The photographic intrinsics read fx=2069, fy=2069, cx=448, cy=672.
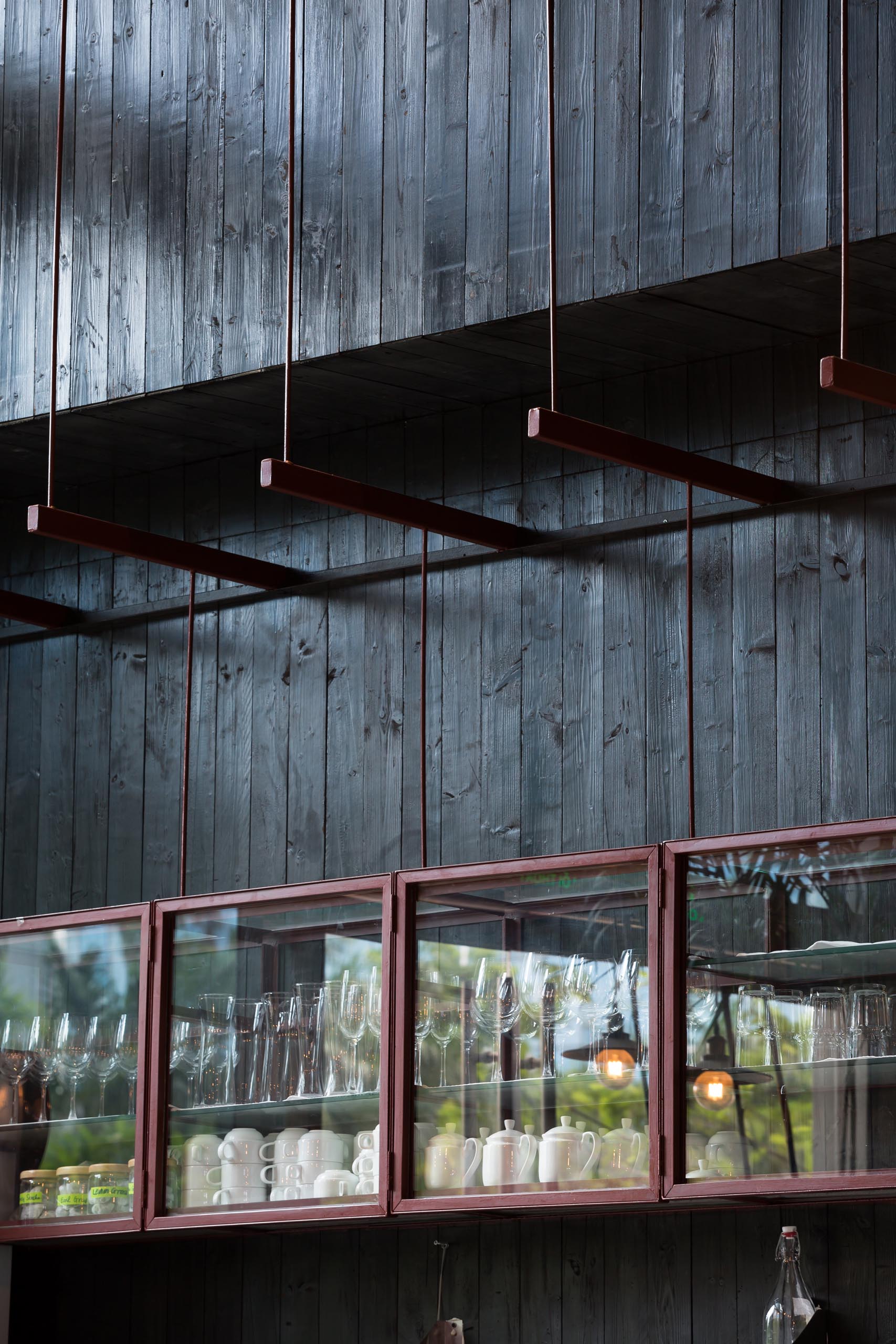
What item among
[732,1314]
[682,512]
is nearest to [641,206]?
[682,512]

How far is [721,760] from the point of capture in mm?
4789

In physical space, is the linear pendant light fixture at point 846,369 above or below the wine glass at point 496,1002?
above

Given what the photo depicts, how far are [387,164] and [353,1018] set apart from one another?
6.63 ft

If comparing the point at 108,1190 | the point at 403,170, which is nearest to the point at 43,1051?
the point at 108,1190

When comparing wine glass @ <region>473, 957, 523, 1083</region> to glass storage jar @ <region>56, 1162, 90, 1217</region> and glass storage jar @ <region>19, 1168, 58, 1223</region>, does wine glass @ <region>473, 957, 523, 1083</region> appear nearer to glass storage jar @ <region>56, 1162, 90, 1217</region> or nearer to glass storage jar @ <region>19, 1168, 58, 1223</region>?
glass storage jar @ <region>56, 1162, 90, 1217</region>

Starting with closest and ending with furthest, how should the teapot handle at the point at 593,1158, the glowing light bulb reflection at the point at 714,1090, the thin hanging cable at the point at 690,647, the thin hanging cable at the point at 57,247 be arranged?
1. the glowing light bulb reflection at the point at 714,1090
2. the teapot handle at the point at 593,1158
3. the thin hanging cable at the point at 690,647
4. the thin hanging cable at the point at 57,247

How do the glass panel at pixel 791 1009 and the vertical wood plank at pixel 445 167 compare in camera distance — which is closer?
the glass panel at pixel 791 1009

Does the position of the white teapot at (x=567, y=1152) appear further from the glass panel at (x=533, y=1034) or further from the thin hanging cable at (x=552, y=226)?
the thin hanging cable at (x=552, y=226)

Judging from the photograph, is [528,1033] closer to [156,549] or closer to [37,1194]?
[37,1194]

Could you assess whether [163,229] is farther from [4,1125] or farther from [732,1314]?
[732,1314]

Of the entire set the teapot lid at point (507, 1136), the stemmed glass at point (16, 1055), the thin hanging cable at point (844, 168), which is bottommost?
the teapot lid at point (507, 1136)

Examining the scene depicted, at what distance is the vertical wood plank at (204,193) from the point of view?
206 inches

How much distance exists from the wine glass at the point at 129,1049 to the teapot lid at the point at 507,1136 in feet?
3.22

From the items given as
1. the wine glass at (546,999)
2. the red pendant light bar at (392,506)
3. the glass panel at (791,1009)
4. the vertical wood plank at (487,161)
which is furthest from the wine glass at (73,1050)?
the vertical wood plank at (487,161)
